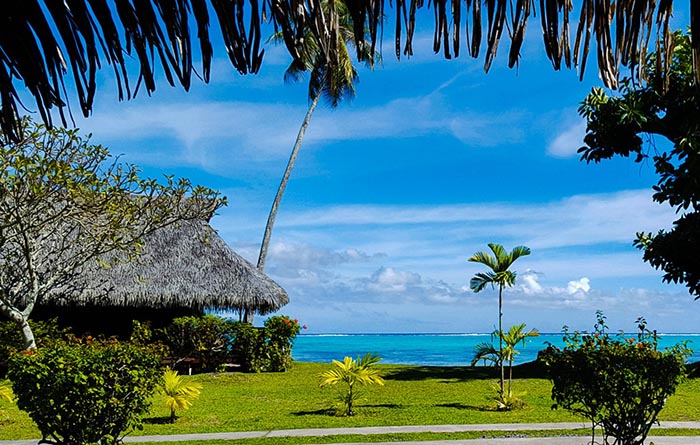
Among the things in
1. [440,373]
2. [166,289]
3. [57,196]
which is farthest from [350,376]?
[166,289]

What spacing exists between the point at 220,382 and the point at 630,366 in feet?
35.7

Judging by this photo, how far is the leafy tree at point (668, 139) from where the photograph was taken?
14.9 m

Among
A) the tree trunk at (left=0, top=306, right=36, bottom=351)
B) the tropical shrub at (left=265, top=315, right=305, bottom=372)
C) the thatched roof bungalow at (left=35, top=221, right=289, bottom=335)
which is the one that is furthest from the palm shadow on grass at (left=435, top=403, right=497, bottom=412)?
the thatched roof bungalow at (left=35, top=221, right=289, bottom=335)

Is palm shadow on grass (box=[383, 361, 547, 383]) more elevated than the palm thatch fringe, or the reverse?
the palm thatch fringe

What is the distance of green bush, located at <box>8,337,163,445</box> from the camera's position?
635cm

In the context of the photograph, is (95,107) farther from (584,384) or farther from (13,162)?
(13,162)

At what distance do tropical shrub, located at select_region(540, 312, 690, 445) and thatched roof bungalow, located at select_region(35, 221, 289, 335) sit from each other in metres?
11.8

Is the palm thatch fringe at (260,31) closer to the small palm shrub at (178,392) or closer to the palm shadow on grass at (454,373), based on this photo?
the small palm shrub at (178,392)

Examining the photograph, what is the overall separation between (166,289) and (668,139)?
40.0ft

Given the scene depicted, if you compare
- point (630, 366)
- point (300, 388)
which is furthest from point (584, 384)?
point (300, 388)

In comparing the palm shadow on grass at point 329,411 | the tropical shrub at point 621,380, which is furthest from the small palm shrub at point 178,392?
the tropical shrub at point 621,380

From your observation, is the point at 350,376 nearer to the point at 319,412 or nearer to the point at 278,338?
the point at 319,412

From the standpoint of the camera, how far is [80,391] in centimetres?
636

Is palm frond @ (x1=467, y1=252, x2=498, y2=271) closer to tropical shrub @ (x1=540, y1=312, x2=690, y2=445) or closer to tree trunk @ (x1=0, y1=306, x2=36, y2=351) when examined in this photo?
tropical shrub @ (x1=540, y1=312, x2=690, y2=445)
